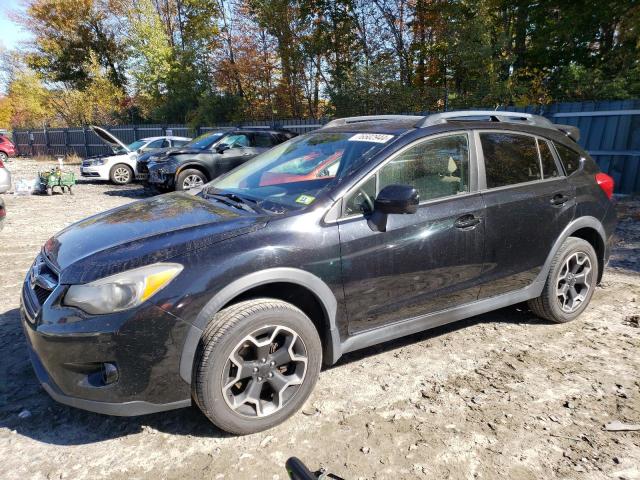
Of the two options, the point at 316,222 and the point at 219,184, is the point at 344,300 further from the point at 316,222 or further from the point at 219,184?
the point at 219,184

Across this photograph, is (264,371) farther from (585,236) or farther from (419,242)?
(585,236)

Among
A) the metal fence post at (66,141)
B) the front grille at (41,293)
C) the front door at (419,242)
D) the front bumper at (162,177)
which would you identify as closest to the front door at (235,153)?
the front bumper at (162,177)

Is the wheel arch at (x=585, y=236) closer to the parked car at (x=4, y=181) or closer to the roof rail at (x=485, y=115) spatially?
the roof rail at (x=485, y=115)

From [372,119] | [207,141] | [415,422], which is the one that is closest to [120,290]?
[415,422]

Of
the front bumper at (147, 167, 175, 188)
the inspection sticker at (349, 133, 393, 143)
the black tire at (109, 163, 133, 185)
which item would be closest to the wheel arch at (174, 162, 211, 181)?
the front bumper at (147, 167, 175, 188)

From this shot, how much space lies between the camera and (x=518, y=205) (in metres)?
3.45

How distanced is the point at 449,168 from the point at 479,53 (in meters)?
13.9

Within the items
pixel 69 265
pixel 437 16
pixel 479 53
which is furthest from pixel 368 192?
pixel 437 16

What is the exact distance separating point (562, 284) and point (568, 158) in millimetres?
1053

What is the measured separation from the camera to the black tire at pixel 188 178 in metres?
10.6

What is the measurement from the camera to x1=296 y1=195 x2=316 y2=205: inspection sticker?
283 centimetres

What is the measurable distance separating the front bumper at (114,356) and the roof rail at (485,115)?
215cm

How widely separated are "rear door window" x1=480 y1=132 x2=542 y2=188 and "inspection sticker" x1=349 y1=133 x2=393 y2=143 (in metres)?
0.77

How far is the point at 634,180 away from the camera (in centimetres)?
958
